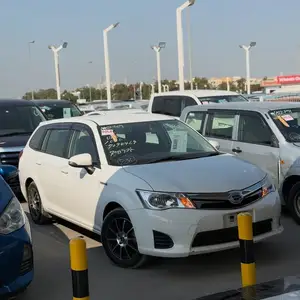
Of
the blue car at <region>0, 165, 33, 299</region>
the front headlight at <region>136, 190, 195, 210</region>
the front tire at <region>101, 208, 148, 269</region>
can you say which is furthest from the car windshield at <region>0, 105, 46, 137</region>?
the blue car at <region>0, 165, 33, 299</region>

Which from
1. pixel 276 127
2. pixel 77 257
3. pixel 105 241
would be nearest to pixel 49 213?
pixel 105 241

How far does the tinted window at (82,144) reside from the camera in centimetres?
629

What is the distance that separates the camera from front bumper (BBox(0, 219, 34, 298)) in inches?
159

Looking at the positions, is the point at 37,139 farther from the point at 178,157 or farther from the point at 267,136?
the point at 267,136

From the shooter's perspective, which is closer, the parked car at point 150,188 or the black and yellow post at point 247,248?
the black and yellow post at point 247,248

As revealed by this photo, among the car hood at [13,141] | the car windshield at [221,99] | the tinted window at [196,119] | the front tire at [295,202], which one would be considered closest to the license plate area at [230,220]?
the front tire at [295,202]

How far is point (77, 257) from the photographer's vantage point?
3.23 meters

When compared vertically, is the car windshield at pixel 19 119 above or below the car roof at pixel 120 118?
below

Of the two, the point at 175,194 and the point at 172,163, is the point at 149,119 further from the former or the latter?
the point at 175,194

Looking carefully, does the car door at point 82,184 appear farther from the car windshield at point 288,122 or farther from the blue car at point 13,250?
the car windshield at point 288,122

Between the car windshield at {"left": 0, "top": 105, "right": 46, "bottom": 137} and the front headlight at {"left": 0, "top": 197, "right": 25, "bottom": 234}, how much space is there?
643cm

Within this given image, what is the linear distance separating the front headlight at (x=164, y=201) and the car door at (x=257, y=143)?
9.24ft

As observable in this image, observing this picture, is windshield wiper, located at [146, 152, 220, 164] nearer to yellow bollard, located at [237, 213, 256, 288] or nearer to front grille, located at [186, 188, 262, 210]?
front grille, located at [186, 188, 262, 210]

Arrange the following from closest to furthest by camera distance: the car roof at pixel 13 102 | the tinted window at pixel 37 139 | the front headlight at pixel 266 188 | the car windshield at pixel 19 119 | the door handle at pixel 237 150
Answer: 1. the front headlight at pixel 266 188
2. the tinted window at pixel 37 139
3. the door handle at pixel 237 150
4. the car windshield at pixel 19 119
5. the car roof at pixel 13 102
